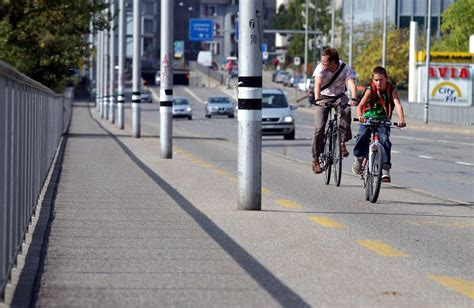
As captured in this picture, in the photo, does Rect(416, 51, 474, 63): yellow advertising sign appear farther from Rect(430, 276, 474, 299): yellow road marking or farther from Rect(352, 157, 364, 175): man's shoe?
Rect(430, 276, 474, 299): yellow road marking

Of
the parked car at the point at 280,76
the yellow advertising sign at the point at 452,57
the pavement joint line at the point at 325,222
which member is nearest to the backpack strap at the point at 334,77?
the pavement joint line at the point at 325,222

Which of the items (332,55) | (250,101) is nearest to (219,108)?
(332,55)

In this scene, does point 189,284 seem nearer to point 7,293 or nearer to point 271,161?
point 7,293

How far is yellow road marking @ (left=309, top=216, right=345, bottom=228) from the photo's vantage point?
13219 mm

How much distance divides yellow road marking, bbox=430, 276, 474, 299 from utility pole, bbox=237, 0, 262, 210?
209 inches

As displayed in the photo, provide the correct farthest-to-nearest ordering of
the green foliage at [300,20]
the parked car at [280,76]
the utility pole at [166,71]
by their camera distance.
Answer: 1. the green foliage at [300,20]
2. the parked car at [280,76]
3. the utility pole at [166,71]

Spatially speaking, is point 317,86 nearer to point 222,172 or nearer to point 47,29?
point 222,172

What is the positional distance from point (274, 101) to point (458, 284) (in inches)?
1335

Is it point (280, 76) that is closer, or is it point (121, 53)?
point (121, 53)

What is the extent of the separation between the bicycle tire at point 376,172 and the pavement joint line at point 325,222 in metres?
2.04

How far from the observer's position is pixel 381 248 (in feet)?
37.3

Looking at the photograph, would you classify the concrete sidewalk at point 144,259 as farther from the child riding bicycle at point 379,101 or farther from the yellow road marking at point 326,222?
the child riding bicycle at point 379,101

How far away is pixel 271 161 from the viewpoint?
88.8 ft

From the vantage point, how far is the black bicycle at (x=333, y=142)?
1864cm
